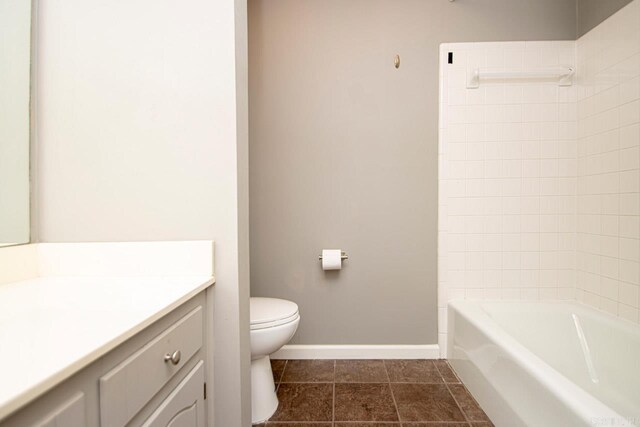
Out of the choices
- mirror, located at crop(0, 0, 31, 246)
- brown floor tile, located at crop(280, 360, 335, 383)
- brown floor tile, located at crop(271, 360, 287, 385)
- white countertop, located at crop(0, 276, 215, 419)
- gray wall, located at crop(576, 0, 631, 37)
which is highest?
gray wall, located at crop(576, 0, 631, 37)

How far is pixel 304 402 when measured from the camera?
1497 millimetres

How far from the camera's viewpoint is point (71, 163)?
101cm

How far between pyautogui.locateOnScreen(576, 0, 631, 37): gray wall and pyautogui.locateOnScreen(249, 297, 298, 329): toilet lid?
234cm

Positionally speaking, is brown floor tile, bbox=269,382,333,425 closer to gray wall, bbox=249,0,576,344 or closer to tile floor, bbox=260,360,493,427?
tile floor, bbox=260,360,493,427

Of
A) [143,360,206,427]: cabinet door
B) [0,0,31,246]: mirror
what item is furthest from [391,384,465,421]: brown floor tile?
[0,0,31,246]: mirror

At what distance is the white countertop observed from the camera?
1.39 ft

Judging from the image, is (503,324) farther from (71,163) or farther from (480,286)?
(71,163)

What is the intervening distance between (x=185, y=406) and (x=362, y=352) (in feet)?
4.38

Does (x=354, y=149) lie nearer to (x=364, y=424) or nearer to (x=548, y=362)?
(x=364, y=424)

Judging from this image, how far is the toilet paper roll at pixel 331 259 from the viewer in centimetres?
184

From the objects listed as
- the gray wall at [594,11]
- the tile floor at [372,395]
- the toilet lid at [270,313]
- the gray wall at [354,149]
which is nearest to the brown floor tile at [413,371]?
the tile floor at [372,395]

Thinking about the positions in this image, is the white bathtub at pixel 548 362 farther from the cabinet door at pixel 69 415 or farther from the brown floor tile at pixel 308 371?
the cabinet door at pixel 69 415

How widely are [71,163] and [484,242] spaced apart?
2122 millimetres

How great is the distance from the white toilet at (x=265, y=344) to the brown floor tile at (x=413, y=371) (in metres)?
0.71
